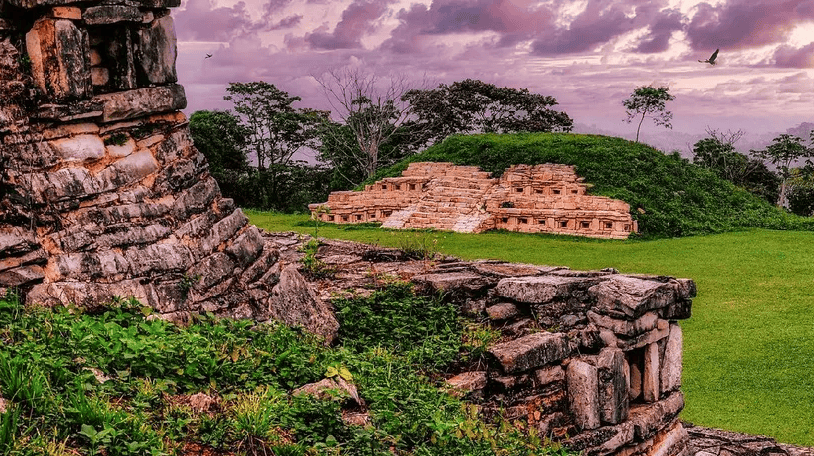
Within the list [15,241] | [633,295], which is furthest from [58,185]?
[633,295]

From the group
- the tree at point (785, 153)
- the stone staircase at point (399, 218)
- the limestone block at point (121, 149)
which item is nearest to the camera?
the limestone block at point (121, 149)

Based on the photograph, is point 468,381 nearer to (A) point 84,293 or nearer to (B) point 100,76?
(A) point 84,293

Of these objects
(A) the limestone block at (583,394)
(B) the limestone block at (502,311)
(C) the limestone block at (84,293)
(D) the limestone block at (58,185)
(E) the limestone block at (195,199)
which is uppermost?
(D) the limestone block at (58,185)

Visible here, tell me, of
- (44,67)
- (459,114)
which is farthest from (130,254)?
(459,114)

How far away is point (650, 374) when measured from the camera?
22.4ft

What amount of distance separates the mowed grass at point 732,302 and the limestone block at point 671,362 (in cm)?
173

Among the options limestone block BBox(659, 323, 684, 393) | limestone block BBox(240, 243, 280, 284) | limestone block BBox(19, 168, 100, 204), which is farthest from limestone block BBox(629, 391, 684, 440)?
limestone block BBox(19, 168, 100, 204)

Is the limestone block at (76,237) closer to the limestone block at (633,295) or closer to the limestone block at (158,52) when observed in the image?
the limestone block at (158,52)

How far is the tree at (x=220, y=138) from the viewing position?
28141mm

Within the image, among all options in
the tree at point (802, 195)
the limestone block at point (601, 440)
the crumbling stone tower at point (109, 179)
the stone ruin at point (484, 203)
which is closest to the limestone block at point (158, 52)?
the crumbling stone tower at point (109, 179)

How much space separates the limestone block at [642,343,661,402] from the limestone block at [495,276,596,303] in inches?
33.1

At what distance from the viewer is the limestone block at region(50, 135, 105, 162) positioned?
204 inches

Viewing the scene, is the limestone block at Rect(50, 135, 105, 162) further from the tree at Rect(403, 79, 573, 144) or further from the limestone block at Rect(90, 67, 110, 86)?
the tree at Rect(403, 79, 573, 144)

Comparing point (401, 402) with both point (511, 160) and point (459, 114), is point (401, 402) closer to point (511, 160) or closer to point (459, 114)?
point (511, 160)
